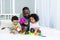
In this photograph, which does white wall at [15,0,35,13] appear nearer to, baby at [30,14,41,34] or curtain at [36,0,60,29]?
curtain at [36,0,60,29]

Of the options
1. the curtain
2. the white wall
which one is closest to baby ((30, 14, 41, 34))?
the curtain

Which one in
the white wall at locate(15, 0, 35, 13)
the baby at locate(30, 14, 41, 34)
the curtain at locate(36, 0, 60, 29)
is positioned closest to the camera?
the baby at locate(30, 14, 41, 34)

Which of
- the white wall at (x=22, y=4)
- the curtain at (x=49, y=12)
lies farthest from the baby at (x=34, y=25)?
the white wall at (x=22, y=4)

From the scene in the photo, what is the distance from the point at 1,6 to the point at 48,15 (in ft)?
2.87

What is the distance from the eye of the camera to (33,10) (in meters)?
2.93

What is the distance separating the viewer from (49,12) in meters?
2.74

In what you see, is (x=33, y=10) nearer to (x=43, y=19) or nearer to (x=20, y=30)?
(x=43, y=19)

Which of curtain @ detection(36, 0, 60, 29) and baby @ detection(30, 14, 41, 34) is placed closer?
A: baby @ detection(30, 14, 41, 34)

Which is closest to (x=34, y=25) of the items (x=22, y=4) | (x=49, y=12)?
(x=49, y=12)

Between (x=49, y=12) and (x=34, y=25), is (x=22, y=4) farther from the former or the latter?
(x=34, y=25)

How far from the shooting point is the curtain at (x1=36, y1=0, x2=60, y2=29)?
265 centimetres

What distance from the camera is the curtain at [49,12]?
265cm

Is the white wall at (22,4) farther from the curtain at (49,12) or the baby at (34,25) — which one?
the baby at (34,25)

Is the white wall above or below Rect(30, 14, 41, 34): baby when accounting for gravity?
above
